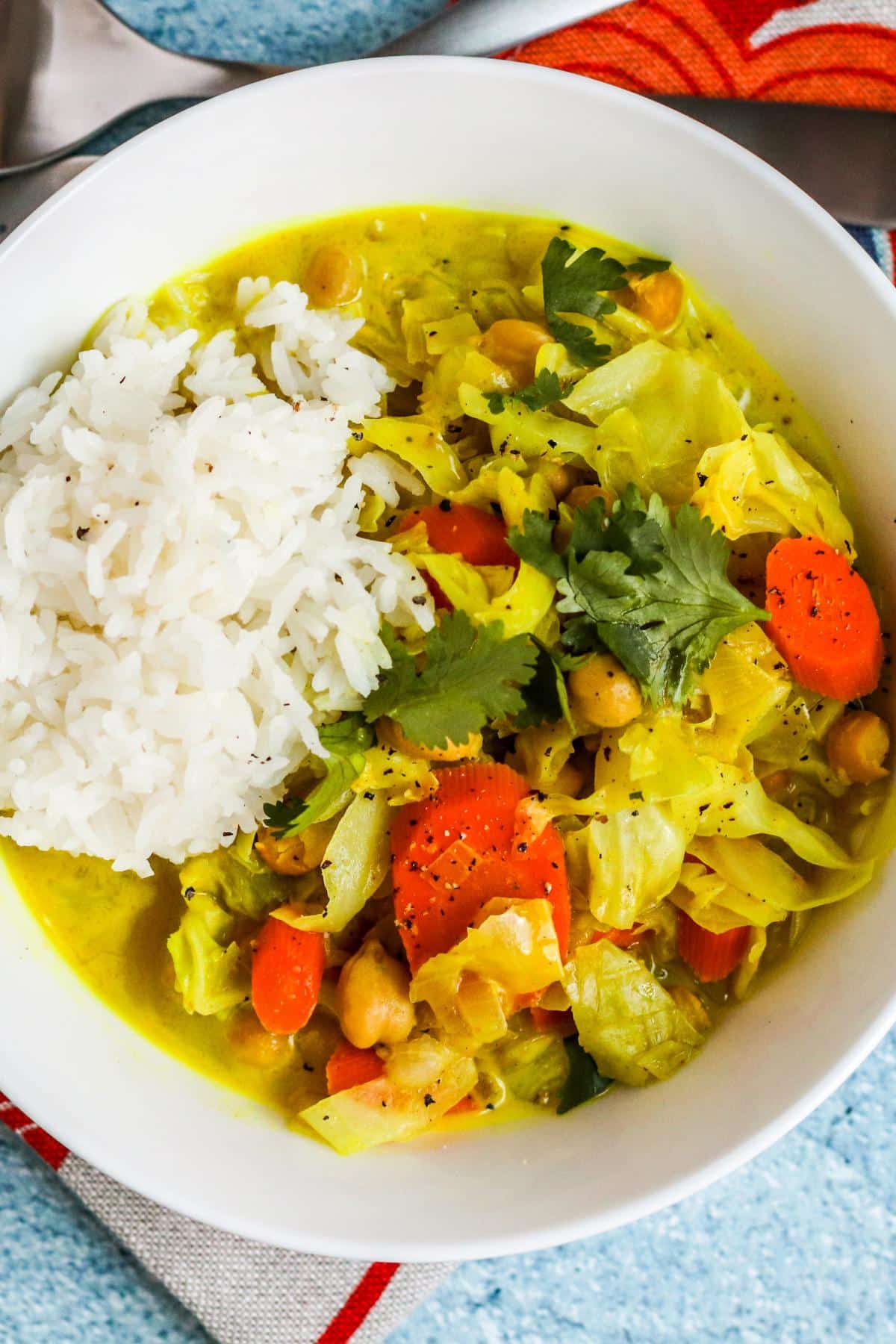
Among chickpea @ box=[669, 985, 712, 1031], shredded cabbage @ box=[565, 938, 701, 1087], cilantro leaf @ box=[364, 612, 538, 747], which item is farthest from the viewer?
chickpea @ box=[669, 985, 712, 1031]

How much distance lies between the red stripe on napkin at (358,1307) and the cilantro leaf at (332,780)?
1.15 metres

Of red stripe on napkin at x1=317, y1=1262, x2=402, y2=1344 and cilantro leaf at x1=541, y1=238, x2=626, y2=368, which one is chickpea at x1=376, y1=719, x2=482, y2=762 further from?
red stripe on napkin at x1=317, y1=1262, x2=402, y2=1344

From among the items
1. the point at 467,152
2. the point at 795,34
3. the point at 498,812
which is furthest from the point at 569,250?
the point at 498,812

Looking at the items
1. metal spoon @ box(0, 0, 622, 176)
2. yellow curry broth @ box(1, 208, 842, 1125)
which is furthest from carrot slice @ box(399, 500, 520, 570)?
metal spoon @ box(0, 0, 622, 176)

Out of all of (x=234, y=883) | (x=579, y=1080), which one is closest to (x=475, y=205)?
(x=234, y=883)

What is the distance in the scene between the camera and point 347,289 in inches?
103

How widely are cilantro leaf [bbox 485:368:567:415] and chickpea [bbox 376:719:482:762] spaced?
652 millimetres

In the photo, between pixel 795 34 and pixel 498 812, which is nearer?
pixel 498 812

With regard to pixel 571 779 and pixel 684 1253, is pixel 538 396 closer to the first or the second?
pixel 571 779

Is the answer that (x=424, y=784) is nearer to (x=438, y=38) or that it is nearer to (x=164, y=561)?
(x=164, y=561)

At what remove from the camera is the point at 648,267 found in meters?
2.62

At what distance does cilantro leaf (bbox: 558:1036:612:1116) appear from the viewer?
2.56m

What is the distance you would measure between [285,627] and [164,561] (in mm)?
274

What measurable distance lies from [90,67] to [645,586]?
5.98 ft
